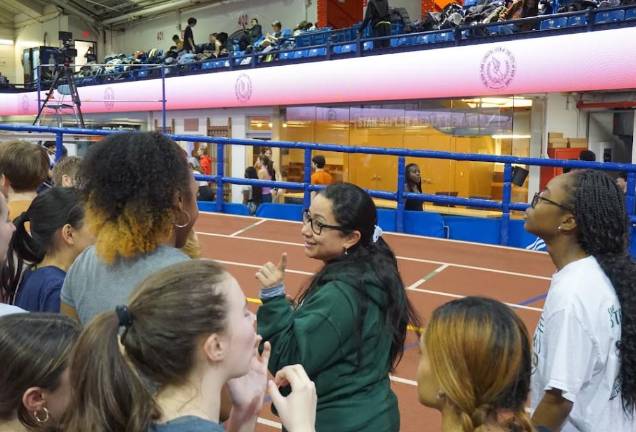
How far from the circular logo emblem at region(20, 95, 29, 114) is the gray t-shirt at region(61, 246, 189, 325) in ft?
68.0

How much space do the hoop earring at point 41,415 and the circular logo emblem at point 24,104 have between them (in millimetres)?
21110

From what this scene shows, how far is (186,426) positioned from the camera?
49.1 inches

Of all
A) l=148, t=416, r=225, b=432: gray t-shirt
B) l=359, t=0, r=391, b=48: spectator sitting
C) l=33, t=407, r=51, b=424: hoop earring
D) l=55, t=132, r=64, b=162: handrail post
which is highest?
l=359, t=0, r=391, b=48: spectator sitting

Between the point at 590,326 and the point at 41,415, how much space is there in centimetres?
142

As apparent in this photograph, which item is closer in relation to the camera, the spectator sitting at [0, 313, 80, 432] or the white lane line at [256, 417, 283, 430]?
the spectator sitting at [0, 313, 80, 432]

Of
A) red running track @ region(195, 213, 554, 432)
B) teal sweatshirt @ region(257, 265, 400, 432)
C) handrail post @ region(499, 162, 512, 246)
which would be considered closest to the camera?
teal sweatshirt @ region(257, 265, 400, 432)

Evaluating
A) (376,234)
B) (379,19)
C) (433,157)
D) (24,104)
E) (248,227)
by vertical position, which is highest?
(379,19)

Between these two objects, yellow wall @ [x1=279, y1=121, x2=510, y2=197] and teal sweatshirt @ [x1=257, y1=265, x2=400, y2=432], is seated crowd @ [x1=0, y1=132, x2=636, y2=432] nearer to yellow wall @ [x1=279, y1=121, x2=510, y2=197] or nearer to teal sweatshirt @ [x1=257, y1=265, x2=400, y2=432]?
teal sweatshirt @ [x1=257, y1=265, x2=400, y2=432]

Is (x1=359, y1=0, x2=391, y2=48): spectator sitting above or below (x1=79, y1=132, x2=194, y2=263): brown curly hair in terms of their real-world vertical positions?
above

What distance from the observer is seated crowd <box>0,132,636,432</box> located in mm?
1300

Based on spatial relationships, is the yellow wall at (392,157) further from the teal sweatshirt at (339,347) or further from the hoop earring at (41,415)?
the hoop earring at (41,415)

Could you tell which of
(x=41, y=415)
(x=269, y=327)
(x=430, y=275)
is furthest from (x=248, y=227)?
(x=41, y=415)

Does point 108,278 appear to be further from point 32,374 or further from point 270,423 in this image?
point 270,423

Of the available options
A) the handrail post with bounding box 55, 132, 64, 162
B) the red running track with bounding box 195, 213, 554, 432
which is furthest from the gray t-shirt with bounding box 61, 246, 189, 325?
the handrail post with bounding box 55, 132, 64, 162
